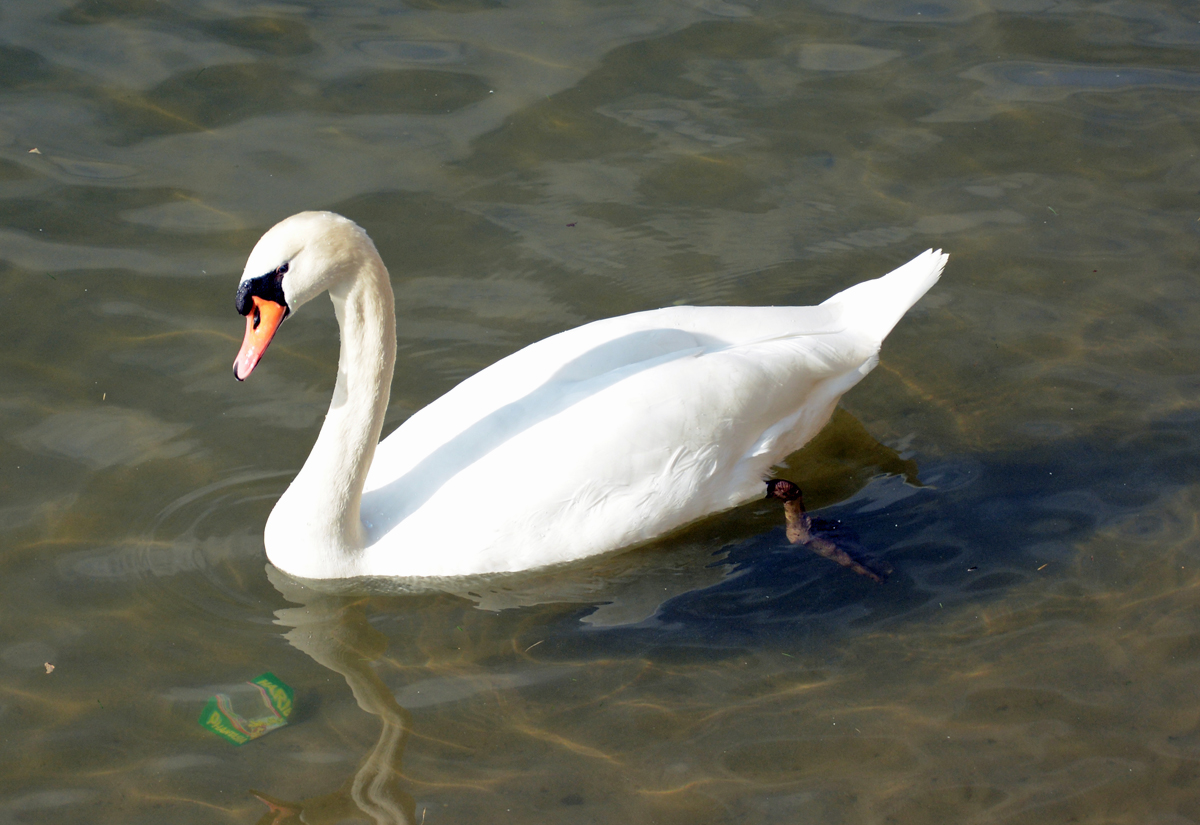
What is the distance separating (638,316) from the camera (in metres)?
5.41

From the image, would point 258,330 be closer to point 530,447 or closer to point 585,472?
point 530,447

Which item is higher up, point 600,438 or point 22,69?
point 22,69

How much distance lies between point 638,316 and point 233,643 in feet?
7.08

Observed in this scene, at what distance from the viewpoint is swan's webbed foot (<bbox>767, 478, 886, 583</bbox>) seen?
5133 millimetres

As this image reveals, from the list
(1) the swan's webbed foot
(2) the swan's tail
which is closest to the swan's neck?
(1) the swan's webbed foot

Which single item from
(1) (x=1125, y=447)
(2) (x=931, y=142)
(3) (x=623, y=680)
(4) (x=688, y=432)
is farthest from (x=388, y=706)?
(2) (x=931, y=142)

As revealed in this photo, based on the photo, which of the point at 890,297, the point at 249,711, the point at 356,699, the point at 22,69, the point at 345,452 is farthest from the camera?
the point at 22,69

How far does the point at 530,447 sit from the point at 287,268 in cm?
117

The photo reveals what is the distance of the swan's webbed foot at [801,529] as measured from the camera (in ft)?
16.8

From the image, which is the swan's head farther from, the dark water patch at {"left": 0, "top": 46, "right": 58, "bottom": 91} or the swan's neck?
the dark water patch at {"left": 0, "top": 46, "right": 58, "bottom": 91}

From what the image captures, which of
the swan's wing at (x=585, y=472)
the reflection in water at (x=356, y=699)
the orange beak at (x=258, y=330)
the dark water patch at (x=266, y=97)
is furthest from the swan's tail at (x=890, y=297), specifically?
the dark water patch at (x=266, y=97)

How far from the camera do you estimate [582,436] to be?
4.82 meters

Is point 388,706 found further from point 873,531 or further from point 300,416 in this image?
point 873,531

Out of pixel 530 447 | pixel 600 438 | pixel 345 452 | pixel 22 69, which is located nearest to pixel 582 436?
pixel 600 438
